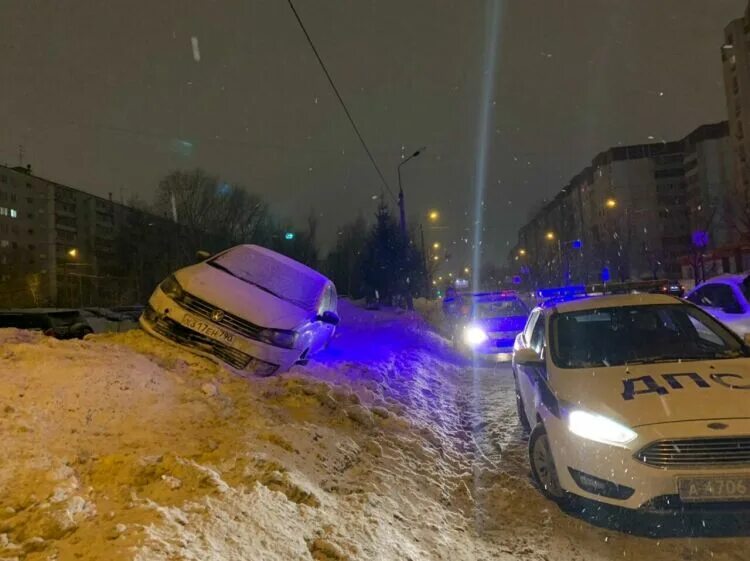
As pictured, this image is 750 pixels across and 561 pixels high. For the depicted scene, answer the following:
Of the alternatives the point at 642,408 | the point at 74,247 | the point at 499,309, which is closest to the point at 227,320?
the point at 642,408

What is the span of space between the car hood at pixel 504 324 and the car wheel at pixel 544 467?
26.7 feet

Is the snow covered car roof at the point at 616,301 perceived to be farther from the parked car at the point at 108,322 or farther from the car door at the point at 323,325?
the parked car at the point at 108,322

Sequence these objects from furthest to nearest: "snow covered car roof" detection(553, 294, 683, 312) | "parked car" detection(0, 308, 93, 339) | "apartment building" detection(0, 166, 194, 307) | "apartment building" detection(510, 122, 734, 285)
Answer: "apartment building" detection(510, 122, 734, 285) → "apartment building" detection(0, 166, 194, 307) → "parked car" detection(0, 308, 93, 339) → "snow covered car roof" detection(553, 294, 683, 312)

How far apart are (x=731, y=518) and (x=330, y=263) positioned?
221ft

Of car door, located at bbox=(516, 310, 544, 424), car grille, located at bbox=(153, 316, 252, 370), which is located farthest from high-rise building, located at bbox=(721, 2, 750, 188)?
car grille, located at bbox=(153, 316, 252, 370)

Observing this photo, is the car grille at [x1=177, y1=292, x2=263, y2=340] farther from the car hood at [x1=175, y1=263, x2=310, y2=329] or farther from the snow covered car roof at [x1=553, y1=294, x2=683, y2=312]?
the snow covered car roof at [x1=553, y1=294, x2=683, y2=312]

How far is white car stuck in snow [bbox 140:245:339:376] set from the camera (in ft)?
23.6

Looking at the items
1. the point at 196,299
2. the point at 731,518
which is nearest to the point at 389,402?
the point at 196,299

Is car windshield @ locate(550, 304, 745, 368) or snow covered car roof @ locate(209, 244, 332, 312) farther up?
snow covered car roof @ locate(209, 244, 332, 312)

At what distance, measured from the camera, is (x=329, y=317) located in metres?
8.73

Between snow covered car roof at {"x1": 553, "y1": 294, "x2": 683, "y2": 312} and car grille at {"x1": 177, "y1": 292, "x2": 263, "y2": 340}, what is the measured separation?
3680 millimetres

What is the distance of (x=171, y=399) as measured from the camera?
5.23 metres

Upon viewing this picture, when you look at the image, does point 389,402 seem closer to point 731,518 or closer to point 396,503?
point 396,503

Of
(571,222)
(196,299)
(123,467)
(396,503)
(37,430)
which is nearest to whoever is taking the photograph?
(123,467)
